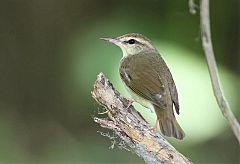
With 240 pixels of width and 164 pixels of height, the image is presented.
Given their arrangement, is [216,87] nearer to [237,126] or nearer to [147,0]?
[237,126]

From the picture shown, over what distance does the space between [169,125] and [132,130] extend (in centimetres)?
51

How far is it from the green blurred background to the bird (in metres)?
0.44

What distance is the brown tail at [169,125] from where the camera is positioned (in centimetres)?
397

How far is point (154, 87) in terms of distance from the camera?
4.15m

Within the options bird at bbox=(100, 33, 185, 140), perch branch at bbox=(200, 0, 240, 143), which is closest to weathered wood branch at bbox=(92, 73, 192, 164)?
bird at bbox=(100, 33, 185, 140)

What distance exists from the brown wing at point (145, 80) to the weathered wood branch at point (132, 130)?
0.41 meters

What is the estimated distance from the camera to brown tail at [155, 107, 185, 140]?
3.97m

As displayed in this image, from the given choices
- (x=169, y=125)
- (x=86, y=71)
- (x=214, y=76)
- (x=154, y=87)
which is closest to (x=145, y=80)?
(x=154, y=87)

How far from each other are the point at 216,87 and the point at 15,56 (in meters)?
4.39

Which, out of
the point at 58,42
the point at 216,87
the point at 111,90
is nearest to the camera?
the point at 111,90

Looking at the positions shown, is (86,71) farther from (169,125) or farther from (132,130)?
(132,130)

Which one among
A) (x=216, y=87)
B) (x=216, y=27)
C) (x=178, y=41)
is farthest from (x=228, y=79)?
(x=216, y=87)

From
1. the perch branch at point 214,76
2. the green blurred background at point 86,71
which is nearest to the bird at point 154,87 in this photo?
the perch branch at point 214,76

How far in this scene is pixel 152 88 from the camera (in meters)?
4.14
